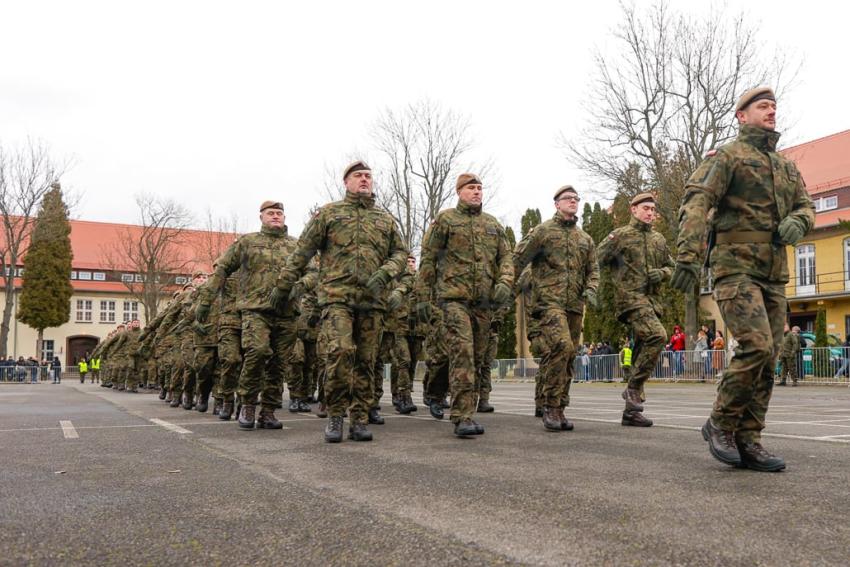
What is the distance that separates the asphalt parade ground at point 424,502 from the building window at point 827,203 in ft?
131

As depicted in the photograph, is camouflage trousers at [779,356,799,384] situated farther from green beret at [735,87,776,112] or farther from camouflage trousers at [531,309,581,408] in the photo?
green beret at [735,87,776,112]

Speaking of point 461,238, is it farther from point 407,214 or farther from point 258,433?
point 407,214

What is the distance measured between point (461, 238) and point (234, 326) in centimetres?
312

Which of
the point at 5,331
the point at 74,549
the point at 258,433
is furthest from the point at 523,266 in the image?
the point at 5,331

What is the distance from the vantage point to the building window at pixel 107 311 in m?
A: 72.6

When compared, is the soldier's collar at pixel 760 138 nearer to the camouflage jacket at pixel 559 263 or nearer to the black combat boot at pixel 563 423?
the camouflage jacket at pixel 559 263

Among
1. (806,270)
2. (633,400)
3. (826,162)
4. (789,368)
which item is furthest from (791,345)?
(826,162)

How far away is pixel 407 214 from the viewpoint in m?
40.6

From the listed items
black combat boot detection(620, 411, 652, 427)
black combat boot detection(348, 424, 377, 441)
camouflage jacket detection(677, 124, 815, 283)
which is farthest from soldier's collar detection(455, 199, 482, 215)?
camouflage jacket detection(677, 124, 815, 283)

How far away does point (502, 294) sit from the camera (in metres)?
7.28

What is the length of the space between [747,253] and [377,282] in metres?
3.15

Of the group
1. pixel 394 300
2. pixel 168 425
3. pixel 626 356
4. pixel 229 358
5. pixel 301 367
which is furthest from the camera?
pixel 626 356

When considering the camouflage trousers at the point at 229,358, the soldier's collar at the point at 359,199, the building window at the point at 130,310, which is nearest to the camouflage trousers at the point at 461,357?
the soldier's collar at the point at 359,199

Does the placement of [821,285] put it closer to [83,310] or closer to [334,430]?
[334,430]
